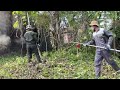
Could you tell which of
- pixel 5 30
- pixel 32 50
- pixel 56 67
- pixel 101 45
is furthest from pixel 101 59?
pixel 5 30

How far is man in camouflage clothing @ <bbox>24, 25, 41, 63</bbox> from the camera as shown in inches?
281

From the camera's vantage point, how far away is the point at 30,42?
23.6 feet

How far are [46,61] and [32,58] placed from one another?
28cm

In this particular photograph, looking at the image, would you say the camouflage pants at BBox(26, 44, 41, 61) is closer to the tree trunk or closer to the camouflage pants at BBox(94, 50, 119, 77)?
the tree trunk

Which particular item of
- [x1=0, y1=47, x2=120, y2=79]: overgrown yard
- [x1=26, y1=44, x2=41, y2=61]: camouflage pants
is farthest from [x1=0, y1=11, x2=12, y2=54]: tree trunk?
[x1=26, y1=44, x2=41, y2=61]: camouflage pants

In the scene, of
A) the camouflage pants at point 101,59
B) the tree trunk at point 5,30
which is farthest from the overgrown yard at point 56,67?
the tree trunk at point 5,30

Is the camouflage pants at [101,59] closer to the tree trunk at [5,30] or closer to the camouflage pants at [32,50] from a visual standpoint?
the camouflage pants at [32,50]

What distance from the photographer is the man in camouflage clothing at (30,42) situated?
7.13m

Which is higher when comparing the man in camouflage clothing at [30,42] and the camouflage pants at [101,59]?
the man in camouflage clothing at [30,42]

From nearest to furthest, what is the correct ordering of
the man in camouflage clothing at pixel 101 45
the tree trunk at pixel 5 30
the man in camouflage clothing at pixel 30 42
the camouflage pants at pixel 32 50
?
the man in camouflage clothing at pixel 101 45, the man in camouflage clothing at pixel 30 42, the camouflage pants at pixel 32 50, the tree trunk at pixel 5 30

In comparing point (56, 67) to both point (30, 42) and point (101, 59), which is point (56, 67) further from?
point (101, 59)
